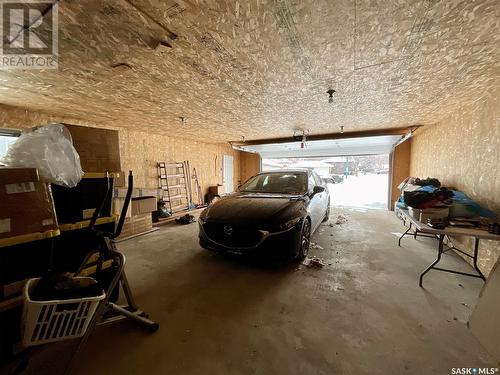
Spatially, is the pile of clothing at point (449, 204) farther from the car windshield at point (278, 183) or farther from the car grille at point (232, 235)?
the car grille at point (232, 235)

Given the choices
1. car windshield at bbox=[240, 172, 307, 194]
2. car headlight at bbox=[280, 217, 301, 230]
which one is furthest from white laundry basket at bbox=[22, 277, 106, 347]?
car windshield at bbox=[240, 172, 307, 194]

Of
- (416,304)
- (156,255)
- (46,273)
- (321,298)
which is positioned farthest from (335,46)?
(156,255)

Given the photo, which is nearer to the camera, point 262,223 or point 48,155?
point 48,155

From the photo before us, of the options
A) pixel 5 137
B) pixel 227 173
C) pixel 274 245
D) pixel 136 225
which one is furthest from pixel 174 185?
pixel 274 245

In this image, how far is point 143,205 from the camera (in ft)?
13.7

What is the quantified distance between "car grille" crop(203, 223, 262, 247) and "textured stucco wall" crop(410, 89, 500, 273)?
265cm

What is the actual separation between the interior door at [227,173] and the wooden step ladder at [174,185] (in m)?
2.06

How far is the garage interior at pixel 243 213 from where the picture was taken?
4.12 feet

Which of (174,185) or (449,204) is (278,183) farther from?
(174,185)

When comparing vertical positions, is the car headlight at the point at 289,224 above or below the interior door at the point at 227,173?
below

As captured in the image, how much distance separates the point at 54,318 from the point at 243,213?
187 cm

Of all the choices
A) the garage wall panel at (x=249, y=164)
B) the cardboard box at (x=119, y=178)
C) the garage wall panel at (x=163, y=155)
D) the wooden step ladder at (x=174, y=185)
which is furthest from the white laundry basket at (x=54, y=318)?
the garage wall panel at (x=249, y=164)

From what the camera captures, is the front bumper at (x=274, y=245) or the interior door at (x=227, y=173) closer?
the front bumper at (x=274, y=245)

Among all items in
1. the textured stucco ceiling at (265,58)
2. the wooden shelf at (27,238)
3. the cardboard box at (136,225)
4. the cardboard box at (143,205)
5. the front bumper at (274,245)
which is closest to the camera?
the wooden shelf at (27,238)
